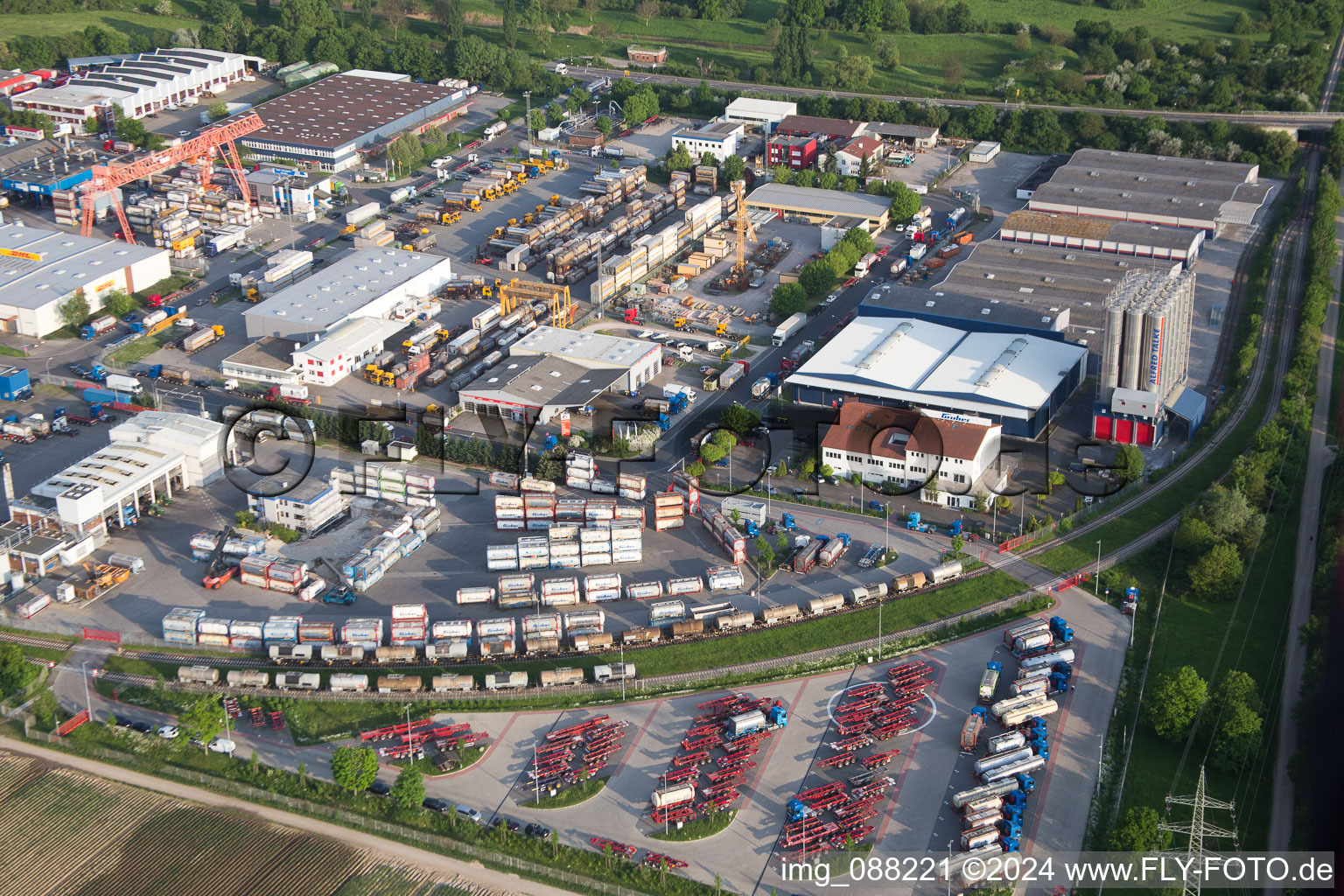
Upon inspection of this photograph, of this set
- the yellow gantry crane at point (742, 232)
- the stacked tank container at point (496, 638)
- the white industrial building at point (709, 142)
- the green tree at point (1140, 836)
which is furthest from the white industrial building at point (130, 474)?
the white industrial building at point (709, 142)

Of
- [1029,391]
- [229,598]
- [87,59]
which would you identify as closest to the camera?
[229,598]

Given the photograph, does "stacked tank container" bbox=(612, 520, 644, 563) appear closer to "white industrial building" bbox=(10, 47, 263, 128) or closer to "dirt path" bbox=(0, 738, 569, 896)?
"dirt path" bbox=(0, 738, 569, 896)

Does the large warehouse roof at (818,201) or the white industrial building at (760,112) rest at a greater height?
the white industrial building at (760,112)

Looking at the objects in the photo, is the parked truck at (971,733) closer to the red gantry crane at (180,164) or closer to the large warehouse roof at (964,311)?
the large warehouse roof at (964,311)

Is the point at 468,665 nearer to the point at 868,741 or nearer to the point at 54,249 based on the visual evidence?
the point at 868,741

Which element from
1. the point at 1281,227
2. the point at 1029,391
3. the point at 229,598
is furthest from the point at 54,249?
the point at 1281,227

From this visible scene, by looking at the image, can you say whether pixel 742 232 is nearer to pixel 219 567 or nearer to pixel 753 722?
pixel 219 567
